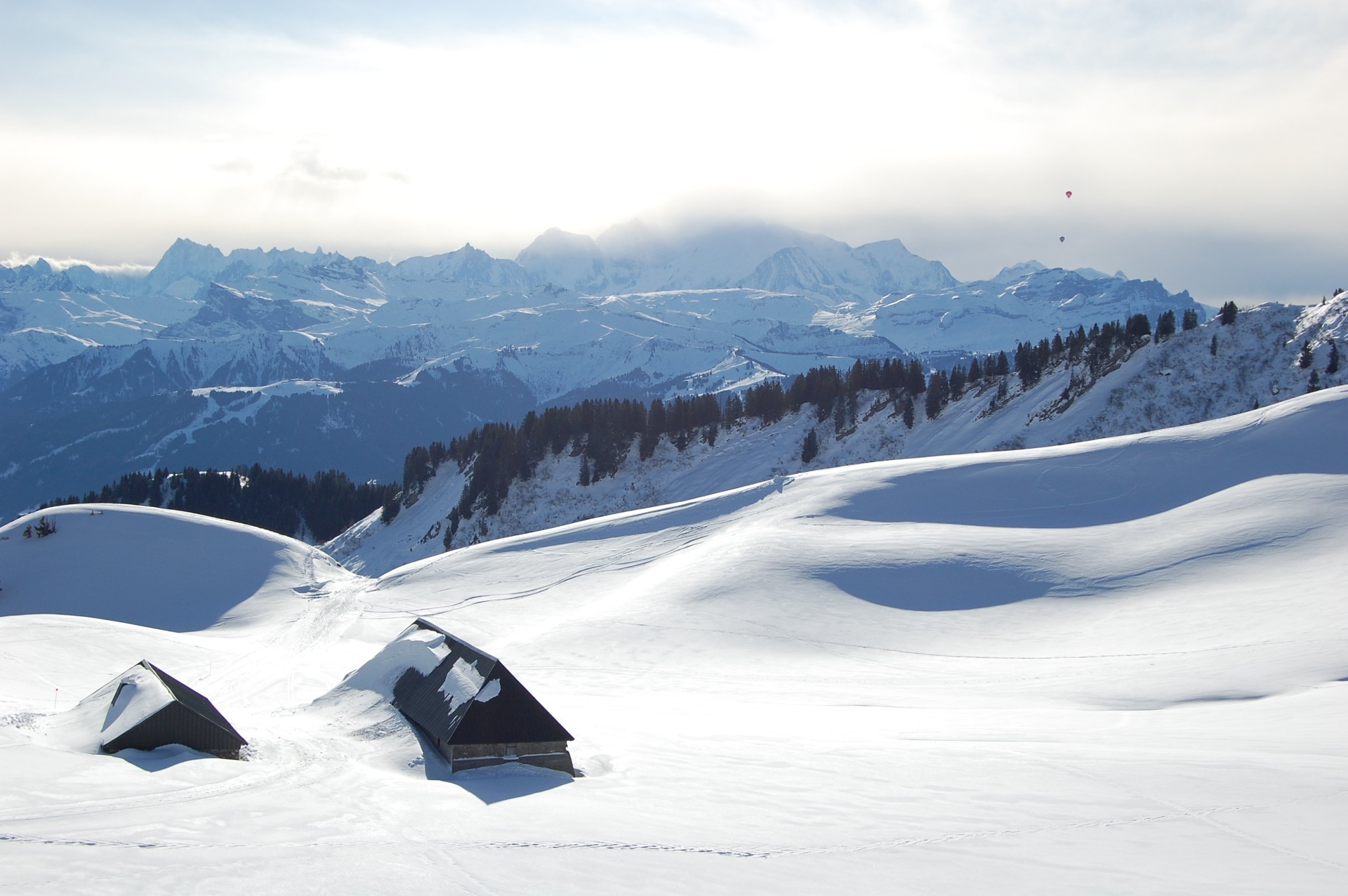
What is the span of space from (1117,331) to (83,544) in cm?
9167

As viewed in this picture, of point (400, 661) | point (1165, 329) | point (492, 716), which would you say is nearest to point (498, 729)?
point (492, 716)

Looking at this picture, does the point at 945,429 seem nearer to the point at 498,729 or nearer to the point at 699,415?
the point at 699,415

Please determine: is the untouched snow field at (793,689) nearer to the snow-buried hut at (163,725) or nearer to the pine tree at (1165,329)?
the snow-buried hut at (163,725)

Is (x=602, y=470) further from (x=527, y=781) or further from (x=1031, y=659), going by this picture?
(x=527, y=781)

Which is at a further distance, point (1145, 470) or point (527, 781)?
point (1145, 470)

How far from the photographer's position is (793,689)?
32312 millimetres

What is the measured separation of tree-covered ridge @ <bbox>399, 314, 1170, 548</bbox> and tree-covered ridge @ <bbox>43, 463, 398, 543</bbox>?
82.3 feet

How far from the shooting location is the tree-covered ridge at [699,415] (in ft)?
285

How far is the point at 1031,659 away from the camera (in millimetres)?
33219

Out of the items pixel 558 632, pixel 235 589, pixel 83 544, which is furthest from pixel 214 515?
pixel 558 632

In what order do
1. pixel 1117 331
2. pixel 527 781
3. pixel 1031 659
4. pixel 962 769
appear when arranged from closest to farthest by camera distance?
pixel 962 769 < pixel 527 781 < pixel 1031 659 < pixel 1117 331

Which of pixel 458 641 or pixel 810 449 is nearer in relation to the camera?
pixel 458 641

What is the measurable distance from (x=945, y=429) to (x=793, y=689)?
55.4 meters

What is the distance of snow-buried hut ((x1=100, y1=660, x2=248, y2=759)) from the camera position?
22312mm
